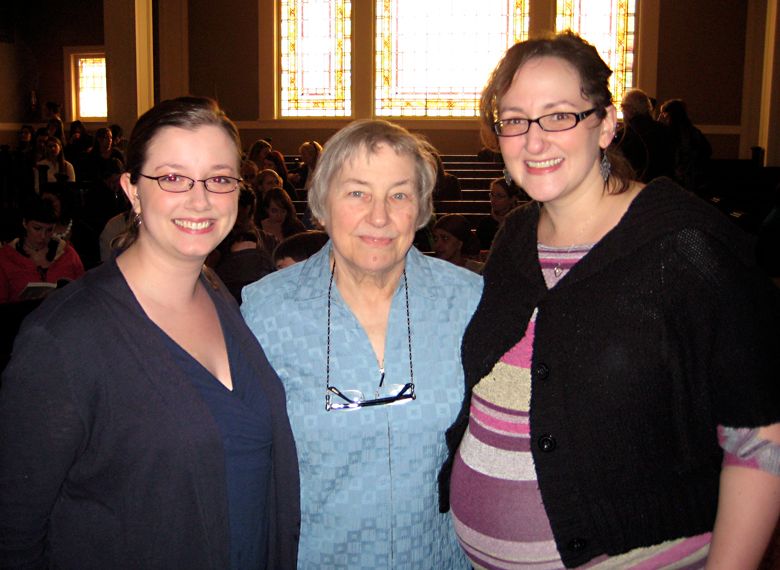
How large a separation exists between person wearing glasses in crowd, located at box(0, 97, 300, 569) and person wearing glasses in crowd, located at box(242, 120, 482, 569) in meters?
0.10

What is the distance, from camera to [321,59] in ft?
51.4

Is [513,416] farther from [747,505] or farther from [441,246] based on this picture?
[441,246]

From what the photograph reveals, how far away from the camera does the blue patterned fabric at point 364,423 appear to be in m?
1.98

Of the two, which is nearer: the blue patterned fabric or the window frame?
the blue patterned fabric

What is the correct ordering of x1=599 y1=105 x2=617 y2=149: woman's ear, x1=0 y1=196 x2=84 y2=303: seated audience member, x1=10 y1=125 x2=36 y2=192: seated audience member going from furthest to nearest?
x1=10 y1=125 x2=36 y2=192: seated audience member < x1=0 y1=196 x2=84 y2=303: seated audience member < x1=599 y1=105 x2=617 y2=149: woman's ear

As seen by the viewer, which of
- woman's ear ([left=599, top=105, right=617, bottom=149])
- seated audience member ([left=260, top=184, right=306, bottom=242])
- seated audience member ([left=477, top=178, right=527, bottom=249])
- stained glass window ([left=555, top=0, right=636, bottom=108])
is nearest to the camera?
woman's ear ([left=599, top=105, right=617, bottom=149])

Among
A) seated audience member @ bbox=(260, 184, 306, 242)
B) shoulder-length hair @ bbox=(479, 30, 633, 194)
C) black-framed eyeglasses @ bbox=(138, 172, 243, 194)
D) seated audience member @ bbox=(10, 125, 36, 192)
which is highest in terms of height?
shoulder-length hair @ bbox=(479, 30, 633, 194)

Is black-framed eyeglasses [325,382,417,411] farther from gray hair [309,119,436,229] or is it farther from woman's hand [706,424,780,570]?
woman's hand [706,424,780,570]

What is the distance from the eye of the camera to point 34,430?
154cm

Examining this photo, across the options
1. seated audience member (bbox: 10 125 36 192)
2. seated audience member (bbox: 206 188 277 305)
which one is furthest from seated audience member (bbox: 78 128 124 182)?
seated audience member (bbox: 206 188 277 305)

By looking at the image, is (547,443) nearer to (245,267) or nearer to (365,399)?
(365,399)

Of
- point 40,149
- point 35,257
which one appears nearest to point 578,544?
point 35,257

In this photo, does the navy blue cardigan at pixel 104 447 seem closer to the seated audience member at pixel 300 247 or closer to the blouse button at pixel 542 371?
the blouse button at pixel 542 371

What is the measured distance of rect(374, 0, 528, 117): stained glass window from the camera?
15172mm
